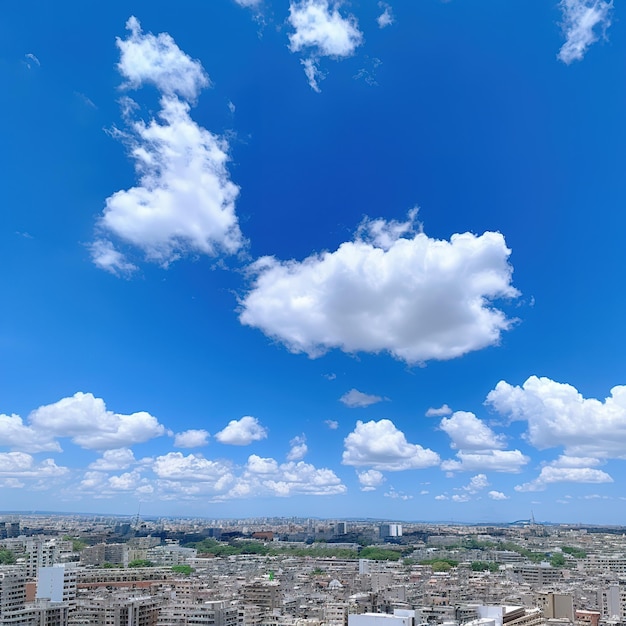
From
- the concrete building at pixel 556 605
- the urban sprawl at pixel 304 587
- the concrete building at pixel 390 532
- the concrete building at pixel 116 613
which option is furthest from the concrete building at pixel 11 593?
the concrete building at pixel 390 532

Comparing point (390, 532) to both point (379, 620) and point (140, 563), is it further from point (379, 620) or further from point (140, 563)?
point (379, 620)

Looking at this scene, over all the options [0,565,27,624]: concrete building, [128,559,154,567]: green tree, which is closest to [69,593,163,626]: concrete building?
[0,565,27,624]: concrete building

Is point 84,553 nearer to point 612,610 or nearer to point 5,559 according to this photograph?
point 5,559

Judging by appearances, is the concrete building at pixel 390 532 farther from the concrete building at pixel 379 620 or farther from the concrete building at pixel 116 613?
the concrete building at pixel 379 620

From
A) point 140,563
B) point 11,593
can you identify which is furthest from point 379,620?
point 140,563

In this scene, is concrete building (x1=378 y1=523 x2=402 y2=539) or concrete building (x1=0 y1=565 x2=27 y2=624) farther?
concrete building (x1=378 y1=523 x2=402 y2=539)

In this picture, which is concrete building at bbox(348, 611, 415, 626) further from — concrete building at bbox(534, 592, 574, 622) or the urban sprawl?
concrete building at bbox(534, 592, 574, 622)

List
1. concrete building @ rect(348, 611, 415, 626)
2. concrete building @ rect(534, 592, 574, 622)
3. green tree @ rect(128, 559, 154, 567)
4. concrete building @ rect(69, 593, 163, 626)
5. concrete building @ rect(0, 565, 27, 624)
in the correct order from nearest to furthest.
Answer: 1. concrete building @ rect(348, 611, 415, 626)
2. concrete building @ rect(69, 593, 163, 626)
3. concrete building @ rect(0, 565, 27, 624)
4. concrete building @ rect(534, 592, 574, 622)
5. green tree @ rect(128, 559, 154, 567)

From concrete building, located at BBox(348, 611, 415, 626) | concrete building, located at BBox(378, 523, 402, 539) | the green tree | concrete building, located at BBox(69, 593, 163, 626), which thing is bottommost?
concrete building, located at BBox(378, 523, 402, 539)

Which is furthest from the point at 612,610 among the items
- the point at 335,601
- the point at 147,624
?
the point at 147,624
